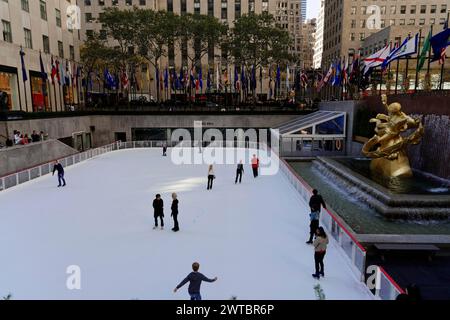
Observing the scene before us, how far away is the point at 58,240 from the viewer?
30.3ft

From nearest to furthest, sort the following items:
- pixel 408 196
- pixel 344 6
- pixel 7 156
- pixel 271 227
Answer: pixel 271 227, pixel 408 196, pixel 7 156, pixel 344 6

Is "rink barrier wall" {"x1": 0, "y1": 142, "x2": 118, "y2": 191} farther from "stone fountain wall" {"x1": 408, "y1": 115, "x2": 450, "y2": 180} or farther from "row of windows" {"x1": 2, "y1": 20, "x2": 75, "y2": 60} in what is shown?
"stone fountain wall" {"x1": 408, "y1": 115, "x2": 450, "y2": 180}

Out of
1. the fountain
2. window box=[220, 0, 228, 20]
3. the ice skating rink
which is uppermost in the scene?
window box=[220, 0, 228, 20]

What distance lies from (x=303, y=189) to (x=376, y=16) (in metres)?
62.3

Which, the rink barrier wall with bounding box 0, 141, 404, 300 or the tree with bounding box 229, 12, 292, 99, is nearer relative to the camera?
the rink barrier wall with bounding box 0, 141, 404, 300

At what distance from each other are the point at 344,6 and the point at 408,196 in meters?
62.0

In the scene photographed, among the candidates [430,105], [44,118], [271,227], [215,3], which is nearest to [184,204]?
[271,227]

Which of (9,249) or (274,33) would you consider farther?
(274,33)

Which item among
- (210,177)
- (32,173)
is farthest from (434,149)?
(32,173)

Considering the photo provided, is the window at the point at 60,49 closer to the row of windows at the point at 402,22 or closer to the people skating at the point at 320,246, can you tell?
the people skating at the point at 320,246

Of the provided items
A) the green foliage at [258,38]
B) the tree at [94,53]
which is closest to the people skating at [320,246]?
the green foliage at [258,38]

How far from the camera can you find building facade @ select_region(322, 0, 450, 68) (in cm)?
6022

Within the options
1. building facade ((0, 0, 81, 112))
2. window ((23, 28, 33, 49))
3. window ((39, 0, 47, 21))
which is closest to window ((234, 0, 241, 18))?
building facade ((0, 0, 81, 112))

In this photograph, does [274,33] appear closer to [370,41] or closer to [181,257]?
[370,41]
